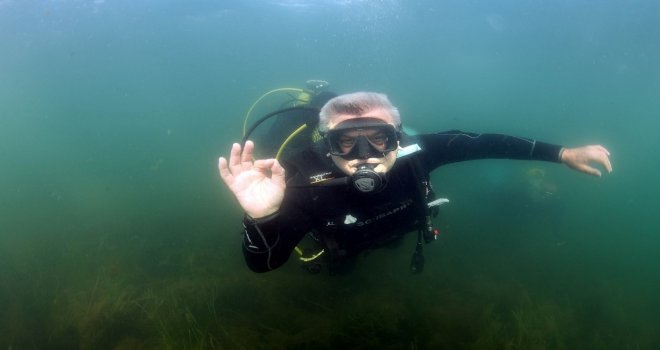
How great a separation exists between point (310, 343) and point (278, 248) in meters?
3.84

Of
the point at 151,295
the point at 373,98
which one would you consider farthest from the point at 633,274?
the point at 151,295

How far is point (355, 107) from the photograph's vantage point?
142 inches

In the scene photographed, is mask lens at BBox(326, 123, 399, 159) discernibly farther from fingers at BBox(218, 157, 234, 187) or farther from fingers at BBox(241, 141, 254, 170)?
fingers at BBox(218, 157, 234, 187)

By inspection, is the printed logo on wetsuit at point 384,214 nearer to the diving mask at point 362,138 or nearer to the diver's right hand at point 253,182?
the diving mask at point 362,138

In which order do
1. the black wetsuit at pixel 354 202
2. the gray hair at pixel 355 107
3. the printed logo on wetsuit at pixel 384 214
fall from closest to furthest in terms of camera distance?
the black wetsuit at pixel 354 202 < the gray hair at pixel 355 107 < the printed logo on wetsuit at pixel 384 214

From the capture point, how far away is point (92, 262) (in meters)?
10.1

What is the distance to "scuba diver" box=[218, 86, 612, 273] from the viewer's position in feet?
9.37

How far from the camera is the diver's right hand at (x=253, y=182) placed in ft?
9.05

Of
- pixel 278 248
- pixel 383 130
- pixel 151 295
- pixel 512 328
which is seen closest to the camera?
pixel 278 248

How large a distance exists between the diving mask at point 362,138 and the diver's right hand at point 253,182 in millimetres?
813

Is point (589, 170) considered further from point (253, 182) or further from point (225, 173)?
point (225, 173)

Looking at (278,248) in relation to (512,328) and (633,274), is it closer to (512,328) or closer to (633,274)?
(512,328)

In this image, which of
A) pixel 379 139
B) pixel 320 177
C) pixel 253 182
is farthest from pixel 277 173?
pixel 379 139

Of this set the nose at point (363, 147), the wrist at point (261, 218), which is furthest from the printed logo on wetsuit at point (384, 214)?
the wrist at point (261, 218)
